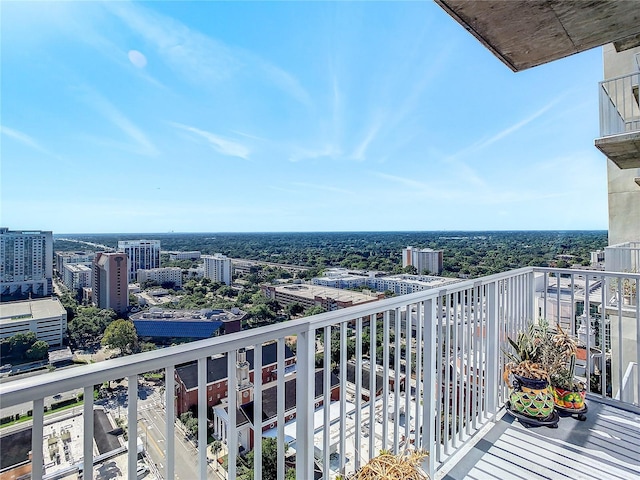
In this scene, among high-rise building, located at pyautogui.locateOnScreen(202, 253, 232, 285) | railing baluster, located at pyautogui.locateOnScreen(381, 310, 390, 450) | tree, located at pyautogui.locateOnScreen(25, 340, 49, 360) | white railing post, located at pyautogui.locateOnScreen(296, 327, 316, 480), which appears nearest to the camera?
white railing post, located at pyautogui.locateOnScreen(296, 327, 316, 480)

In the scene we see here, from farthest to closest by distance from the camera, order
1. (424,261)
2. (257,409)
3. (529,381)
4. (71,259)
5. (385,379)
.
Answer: (424,261), (71,259), (529,381), (385,379), (257,409)

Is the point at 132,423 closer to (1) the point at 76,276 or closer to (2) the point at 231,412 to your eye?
(2) the point at 231,412

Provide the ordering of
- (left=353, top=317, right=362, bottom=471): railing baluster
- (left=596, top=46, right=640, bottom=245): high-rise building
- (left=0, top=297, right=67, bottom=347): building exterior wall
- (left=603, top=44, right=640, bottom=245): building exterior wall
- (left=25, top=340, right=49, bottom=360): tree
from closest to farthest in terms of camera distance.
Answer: (left=353, top=317, right=362, bottom=471): railing baluster < (left=25, top=340, right=49, bottom=360): tree < (left=0, top=297, right=67, bottom=347): building exterior wall < (left=596, top=46, right=640, bottom=245): high-rise building < (left=603, top=44, right=640, bottom=245): building exterior wall

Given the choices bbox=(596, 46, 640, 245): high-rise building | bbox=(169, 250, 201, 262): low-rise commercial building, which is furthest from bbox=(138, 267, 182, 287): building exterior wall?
bbox=(596, 46, 640, 245): high-rise building

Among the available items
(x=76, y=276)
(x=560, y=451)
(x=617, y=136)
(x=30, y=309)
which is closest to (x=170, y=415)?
(x=560, y=451)

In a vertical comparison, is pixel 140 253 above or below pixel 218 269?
above

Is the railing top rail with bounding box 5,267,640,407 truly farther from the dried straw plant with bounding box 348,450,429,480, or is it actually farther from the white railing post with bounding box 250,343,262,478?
the dried straw plant with bounding box 348,450,429,480

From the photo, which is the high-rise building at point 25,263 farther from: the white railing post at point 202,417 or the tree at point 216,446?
the white railing post at point 202,417
